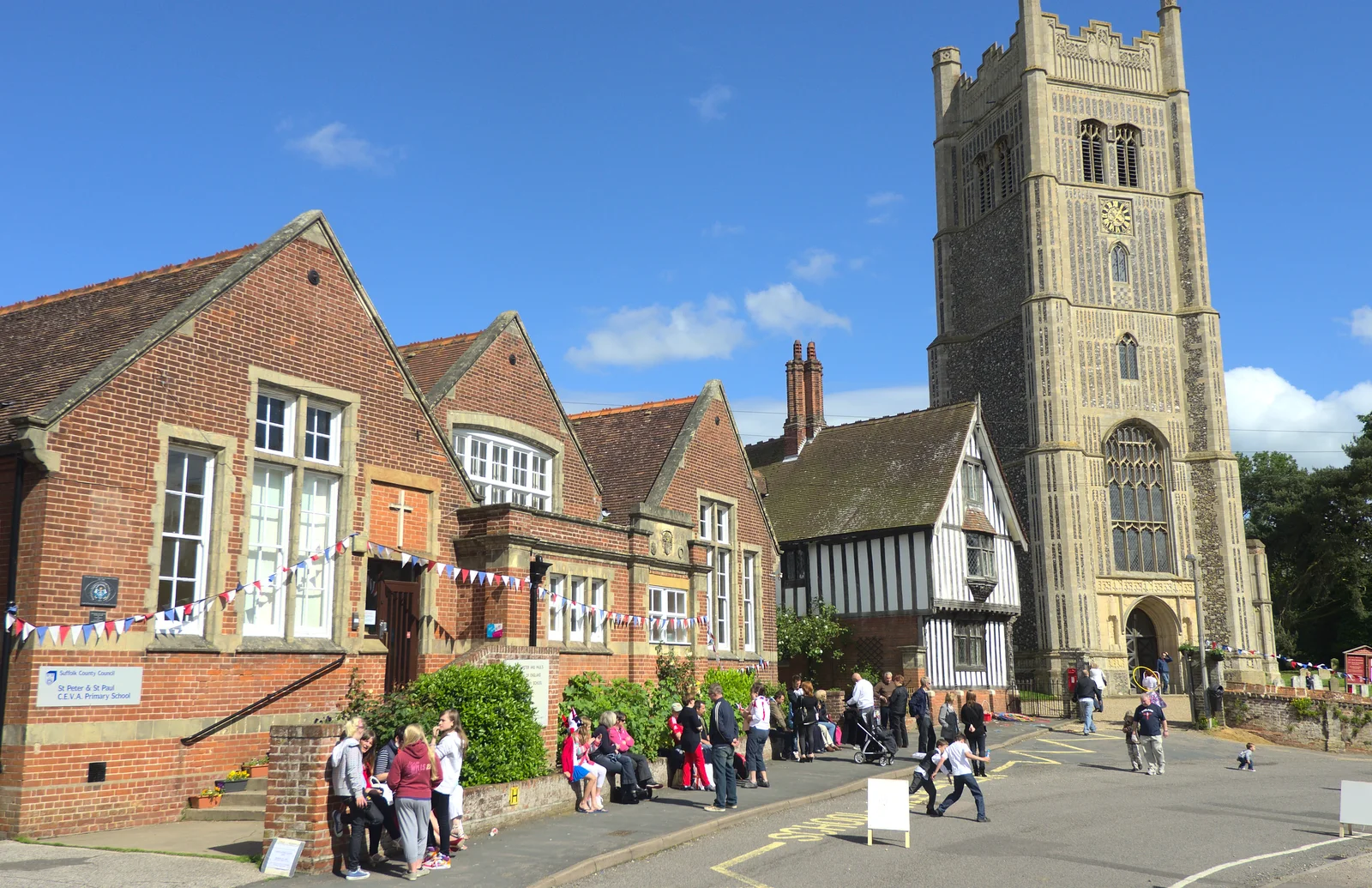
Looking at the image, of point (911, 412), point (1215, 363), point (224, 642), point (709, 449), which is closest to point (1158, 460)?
point (1215, 363)

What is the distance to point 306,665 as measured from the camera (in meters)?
14.2

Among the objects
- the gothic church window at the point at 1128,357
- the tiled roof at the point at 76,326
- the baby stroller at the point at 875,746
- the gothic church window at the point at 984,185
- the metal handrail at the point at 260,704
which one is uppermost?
the gothic church window at the point at 984,185

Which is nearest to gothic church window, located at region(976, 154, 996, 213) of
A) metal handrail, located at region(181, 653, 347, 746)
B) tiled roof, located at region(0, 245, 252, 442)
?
tiled roof, located at region(0, 245, 252, 442)

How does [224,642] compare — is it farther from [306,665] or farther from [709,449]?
[709,449]

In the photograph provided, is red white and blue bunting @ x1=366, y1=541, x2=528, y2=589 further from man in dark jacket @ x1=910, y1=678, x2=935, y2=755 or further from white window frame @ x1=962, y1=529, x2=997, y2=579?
white window frame @ x1=962, y1=529, x2=997, y2=579

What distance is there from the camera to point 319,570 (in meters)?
14.7

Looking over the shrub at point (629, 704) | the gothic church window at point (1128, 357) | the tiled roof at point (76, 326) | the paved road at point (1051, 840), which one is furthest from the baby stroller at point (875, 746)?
the gothic church window at point (1128, 357)

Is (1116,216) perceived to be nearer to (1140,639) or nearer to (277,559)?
(1140,639)

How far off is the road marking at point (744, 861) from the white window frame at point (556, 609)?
6221 mm

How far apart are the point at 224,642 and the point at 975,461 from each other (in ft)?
80.6

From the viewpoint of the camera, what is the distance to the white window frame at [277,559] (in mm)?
13766

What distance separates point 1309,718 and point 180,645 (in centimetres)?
2949

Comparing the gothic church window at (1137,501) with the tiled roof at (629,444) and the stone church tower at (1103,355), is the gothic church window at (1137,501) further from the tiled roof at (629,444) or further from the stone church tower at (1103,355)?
the tiled roof at (629,444)

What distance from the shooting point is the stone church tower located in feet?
144
